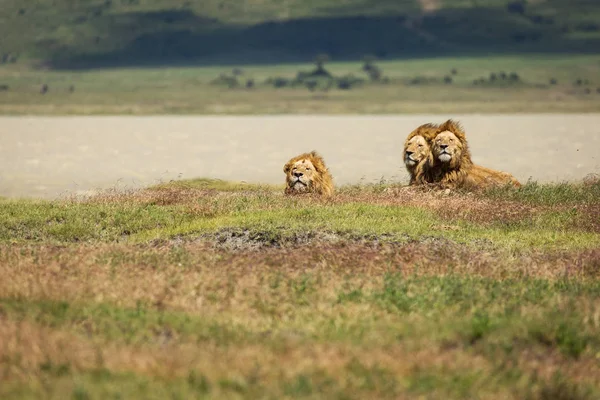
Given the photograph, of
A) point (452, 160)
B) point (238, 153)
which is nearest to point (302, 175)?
point (452, 160)

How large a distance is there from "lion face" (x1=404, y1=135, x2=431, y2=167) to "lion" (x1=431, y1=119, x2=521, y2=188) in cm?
41

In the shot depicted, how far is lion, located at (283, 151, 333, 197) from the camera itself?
28359mm

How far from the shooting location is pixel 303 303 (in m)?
15.2

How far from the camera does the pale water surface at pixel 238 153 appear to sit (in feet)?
185

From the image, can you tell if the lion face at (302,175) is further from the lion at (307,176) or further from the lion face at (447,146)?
the lion face at (447,146)

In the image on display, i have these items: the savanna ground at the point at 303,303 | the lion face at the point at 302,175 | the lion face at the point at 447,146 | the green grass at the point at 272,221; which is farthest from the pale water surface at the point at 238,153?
the savanna ground at the point at 303,303

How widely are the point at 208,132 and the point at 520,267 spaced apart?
371ft

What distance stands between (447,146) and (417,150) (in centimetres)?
115

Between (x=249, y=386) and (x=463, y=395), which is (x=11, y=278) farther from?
(x=463, y=395)

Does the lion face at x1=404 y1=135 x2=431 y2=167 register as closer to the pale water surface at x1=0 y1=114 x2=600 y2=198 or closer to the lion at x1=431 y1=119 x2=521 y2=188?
the lion at x1=431 y1=119 x2=521 y2=188

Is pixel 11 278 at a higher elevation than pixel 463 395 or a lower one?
higher

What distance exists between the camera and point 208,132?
13000 centimetres

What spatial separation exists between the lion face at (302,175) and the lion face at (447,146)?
3.25 m

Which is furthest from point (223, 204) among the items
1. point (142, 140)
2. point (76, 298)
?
point (142, 140)
